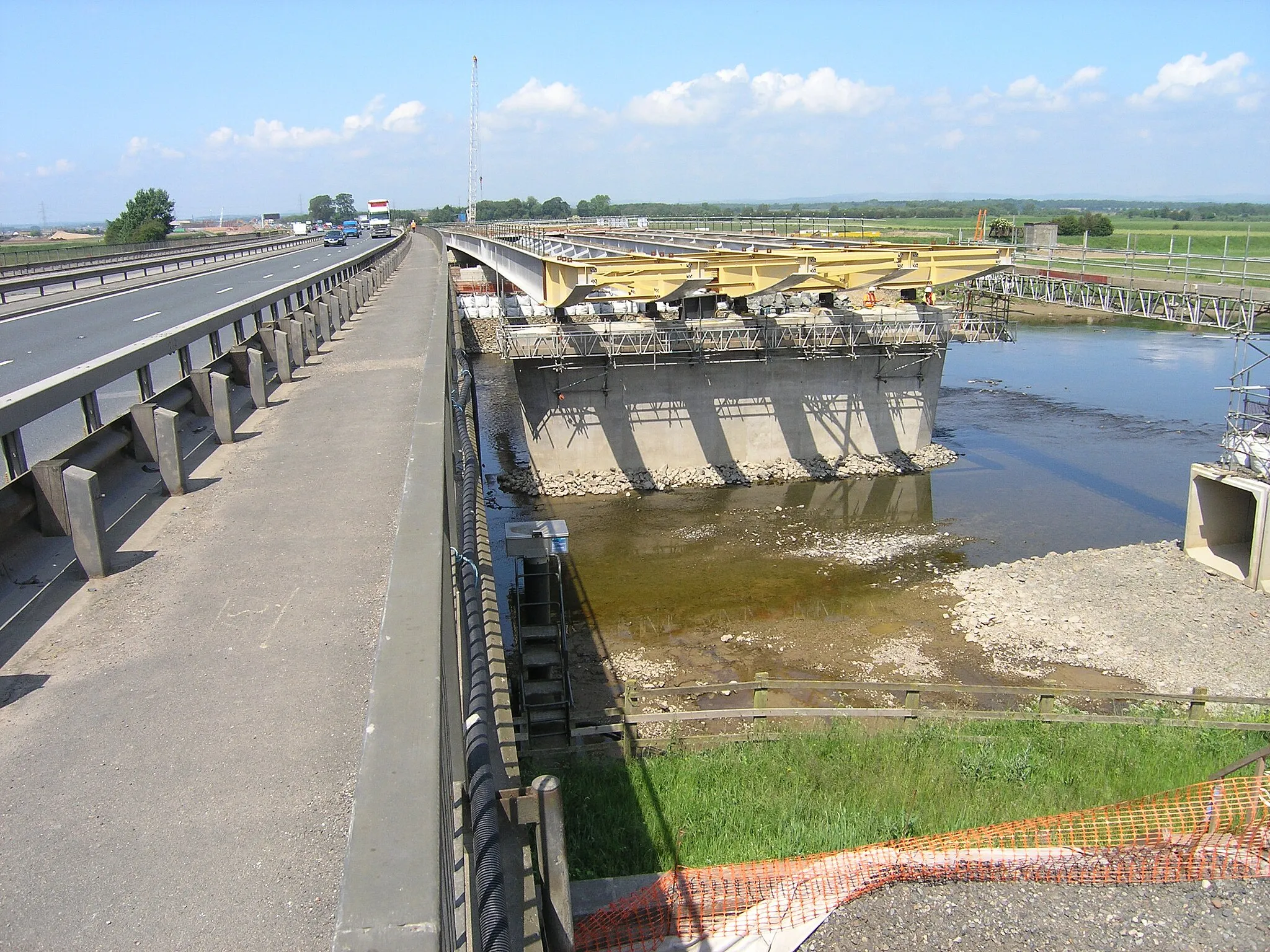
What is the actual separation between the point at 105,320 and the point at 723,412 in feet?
66.1

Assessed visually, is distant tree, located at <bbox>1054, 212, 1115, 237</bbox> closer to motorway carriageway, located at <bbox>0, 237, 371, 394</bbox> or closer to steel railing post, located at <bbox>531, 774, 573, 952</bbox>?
motorway carriageway, located at <bbox>0, 237, 371, 394</bbox>

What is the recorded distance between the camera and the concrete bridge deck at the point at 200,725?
307 centimetres

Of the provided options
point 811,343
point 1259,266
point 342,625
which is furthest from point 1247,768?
point 1259,266

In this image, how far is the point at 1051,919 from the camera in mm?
8297

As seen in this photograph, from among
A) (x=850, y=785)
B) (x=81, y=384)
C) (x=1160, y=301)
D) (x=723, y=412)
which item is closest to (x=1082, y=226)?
(x=1160, y=301)

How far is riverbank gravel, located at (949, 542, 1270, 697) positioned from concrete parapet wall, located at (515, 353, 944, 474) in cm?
1165

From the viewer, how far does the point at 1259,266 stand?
213ft

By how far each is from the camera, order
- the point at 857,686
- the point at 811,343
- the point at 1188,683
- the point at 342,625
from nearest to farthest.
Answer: the point at 342,625 < the point at 857,686 < the point at 1188,683 < the point at 811,343

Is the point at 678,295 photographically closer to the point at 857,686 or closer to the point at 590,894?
the point at 857,686

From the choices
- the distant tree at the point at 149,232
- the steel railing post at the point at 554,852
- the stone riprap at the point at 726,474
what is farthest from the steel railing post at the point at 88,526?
the distant tree at the point at 149,232

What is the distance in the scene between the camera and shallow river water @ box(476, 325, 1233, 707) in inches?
794

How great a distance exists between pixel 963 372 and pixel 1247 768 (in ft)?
142

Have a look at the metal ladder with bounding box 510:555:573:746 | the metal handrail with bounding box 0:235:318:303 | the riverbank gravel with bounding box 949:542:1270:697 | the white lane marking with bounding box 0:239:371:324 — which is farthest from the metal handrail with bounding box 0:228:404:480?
the metal handrail with bounding box 0:235:318:303

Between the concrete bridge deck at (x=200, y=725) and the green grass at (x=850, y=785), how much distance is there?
4970 mm
